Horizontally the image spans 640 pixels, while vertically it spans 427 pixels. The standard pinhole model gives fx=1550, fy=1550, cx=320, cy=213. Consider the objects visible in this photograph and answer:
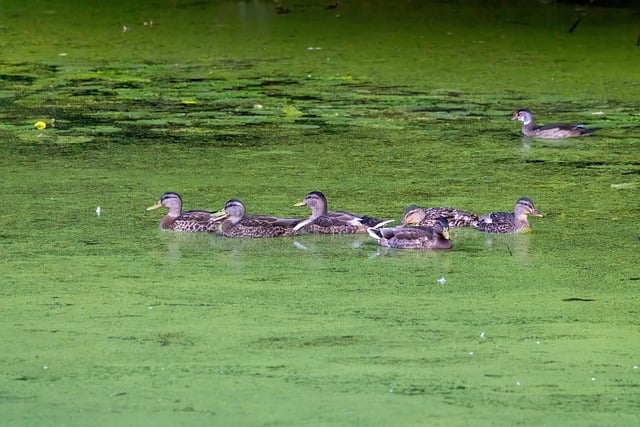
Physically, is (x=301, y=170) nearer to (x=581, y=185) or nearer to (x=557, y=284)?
(x=581, y=185)

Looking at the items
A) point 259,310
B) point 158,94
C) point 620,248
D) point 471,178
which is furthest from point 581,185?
point 158,94

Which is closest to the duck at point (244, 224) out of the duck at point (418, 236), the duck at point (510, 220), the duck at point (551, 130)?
the duck at point (418, 236)

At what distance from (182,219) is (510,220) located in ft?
3.72

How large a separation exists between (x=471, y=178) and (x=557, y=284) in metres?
1.54

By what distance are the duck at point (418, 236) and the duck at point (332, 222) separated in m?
0.11

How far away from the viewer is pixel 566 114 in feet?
24.9

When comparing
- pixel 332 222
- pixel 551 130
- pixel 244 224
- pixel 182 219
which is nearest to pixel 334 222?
pixel 332 222

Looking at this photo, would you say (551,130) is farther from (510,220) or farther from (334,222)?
(334,222)

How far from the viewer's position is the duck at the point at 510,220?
5.30m

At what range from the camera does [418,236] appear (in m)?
5.12

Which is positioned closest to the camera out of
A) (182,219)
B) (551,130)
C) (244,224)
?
(244,224)

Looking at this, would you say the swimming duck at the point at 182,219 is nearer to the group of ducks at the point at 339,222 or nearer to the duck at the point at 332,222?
the group of ducks at the point at 339,222

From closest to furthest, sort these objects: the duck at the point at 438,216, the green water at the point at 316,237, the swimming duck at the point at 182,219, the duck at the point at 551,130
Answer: the green water at the point at 316,237 → the duck at the point at 438,216 → the swimming duck at the point at 182,219 → the duck at the point at 551,130

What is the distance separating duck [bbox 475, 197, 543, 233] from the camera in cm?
530
